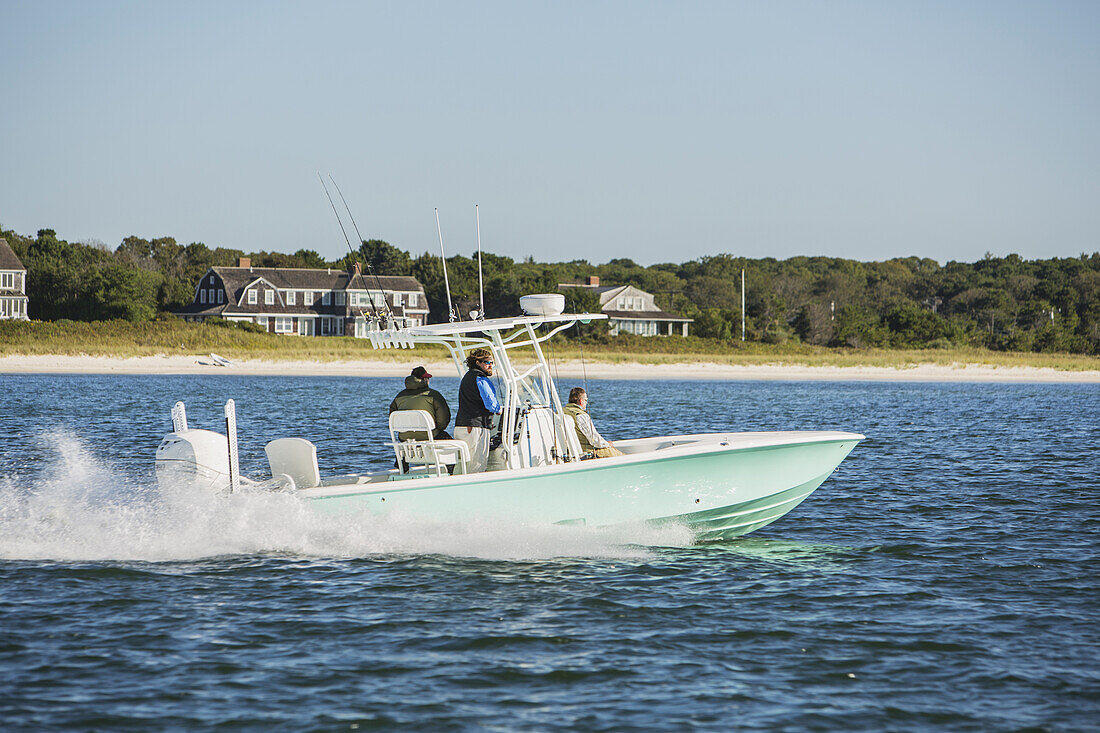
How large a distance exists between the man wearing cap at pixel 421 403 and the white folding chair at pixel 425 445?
80 mm

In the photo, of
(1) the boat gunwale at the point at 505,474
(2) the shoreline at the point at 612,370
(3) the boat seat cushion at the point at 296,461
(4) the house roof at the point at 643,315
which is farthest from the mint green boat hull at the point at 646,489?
(4) the house roof at the point at 643,315

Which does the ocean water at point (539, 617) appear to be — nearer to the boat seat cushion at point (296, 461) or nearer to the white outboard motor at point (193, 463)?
the white outboard motor at point (193, 463)

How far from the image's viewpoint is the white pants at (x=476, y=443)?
9.28m

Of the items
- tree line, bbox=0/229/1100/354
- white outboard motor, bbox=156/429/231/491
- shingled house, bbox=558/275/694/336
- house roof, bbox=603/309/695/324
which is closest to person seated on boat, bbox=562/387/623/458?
white outboard motor, bbox=156/429/231/491

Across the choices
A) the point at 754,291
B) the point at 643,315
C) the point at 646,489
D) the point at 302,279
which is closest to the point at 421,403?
the point at 646,489

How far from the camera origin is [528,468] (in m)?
9.00

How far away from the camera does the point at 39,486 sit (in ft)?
41.4

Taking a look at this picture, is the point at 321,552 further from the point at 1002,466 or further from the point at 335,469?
the point at 1002,466

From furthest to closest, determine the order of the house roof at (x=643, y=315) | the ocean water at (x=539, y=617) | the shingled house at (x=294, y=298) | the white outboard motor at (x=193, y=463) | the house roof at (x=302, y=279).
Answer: the house roof at (x=643, y=315), the house roof at (x=302, y=279), the shingled house at (x=294, y=298), the white outboard motor at (x=193, y=463), the ocean water at (x=539, y=617)

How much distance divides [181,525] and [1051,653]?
734 centimetres

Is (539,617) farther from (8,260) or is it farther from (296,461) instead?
(8,260)

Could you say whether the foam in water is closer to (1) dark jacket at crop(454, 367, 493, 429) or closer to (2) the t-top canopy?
(1) dark jacket at crop(454, 367, 493, 429)

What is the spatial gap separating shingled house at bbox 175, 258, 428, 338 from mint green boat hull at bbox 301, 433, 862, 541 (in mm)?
61627

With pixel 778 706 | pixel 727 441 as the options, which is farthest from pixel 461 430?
pixel 778 706
